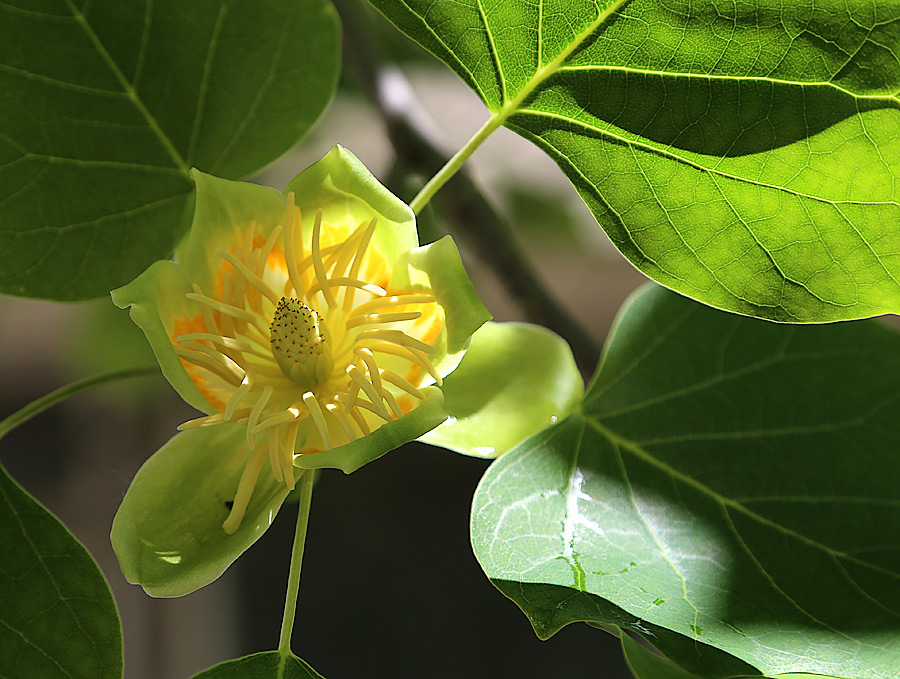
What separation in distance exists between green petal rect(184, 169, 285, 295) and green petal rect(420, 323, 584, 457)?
0.14 metres

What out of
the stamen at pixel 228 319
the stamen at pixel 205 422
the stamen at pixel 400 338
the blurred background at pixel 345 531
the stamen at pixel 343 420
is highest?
the stamen at pixel 400 338

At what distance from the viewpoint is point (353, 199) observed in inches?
16.6

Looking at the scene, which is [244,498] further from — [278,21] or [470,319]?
[278,21]

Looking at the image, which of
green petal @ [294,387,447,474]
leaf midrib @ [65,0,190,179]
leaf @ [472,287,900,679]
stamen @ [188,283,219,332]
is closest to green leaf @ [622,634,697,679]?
leaf @ [472,287,900,679]

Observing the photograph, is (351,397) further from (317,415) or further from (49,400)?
(49,400)

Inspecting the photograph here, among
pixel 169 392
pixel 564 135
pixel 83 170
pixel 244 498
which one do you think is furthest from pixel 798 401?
pixel 169 392

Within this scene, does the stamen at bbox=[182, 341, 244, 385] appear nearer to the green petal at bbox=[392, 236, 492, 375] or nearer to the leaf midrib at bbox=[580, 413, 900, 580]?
the green petal at bbox=[392, 236, 492, 375]

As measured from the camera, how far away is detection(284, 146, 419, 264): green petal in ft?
1.34

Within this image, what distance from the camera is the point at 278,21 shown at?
0.46 m

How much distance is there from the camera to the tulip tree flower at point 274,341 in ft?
1.26

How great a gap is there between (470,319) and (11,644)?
0.88 feet

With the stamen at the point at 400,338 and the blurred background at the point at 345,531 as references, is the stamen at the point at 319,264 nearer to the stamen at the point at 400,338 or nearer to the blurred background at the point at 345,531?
the stamen at the point at 400,338

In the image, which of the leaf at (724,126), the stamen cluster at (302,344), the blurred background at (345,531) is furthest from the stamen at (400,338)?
the blurred background at (345,531)

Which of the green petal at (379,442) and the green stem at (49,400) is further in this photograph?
the green stem at (49,400)
